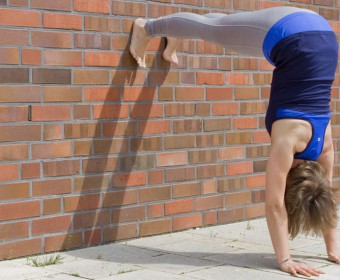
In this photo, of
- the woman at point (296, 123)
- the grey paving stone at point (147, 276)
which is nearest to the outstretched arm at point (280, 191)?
the woman at point (296, 123)

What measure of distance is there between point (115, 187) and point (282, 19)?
71.3 inches

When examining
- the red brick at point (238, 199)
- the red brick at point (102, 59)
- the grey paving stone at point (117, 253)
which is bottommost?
the grey paving stone at point (117, 253)

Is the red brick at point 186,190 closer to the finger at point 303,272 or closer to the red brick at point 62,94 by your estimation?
the red brick at point 62,94

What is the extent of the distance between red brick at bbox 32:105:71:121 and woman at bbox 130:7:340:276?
1.43 m

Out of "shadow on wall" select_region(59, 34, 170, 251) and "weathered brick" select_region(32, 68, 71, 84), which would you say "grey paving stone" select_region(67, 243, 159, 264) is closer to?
"shadow on wall" select_region(59, 34, 170, 251)

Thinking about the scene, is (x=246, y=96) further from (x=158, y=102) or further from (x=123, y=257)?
(x=123, y=257)

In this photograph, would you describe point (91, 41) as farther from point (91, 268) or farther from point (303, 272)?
point (303, 272)

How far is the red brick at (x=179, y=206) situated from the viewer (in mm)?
6207

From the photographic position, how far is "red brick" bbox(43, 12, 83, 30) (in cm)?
538

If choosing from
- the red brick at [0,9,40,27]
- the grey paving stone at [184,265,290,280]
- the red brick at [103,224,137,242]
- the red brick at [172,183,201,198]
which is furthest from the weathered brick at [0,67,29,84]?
the grey paving stone at [184,265,290,280]

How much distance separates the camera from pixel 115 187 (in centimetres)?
585

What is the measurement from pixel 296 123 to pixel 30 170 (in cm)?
182

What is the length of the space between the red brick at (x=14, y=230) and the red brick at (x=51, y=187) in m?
0.23

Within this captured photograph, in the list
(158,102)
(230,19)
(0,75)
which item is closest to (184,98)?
(158,102)
